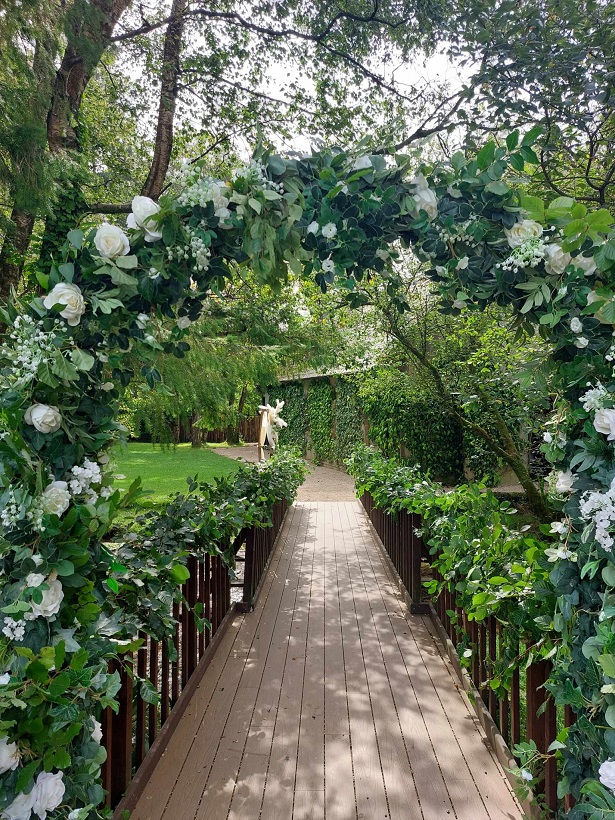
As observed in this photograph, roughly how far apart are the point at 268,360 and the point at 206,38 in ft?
12.4

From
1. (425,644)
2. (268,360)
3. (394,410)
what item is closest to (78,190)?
(268,360)

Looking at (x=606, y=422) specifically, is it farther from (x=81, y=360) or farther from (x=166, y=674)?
(x=166, y=674)

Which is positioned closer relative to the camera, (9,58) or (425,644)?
(9,58)

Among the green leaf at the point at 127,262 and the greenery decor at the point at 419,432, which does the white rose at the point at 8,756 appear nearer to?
the green leaf at the point at 127,262

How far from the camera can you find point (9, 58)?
3273 mm

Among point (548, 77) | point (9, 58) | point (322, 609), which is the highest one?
point (548, 77)

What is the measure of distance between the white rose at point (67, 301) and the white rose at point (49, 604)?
31.6 inches

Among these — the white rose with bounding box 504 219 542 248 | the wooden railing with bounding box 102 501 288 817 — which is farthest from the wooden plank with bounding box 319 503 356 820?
the white rose with bounding box 504 219 542 248

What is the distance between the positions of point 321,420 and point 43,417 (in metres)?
15.0

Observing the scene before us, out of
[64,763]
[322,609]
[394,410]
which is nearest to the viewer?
[64,763]

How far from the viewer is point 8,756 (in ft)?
4.75

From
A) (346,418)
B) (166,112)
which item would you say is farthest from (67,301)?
(346,418)

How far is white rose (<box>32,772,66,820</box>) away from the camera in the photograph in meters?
1.50

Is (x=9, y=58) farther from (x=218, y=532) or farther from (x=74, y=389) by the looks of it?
(x=218, y=532)
